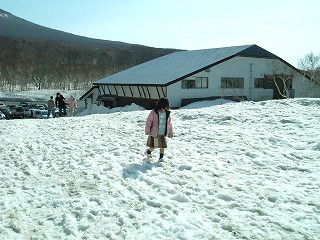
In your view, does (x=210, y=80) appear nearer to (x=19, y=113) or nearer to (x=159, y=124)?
(x=159, y=124)

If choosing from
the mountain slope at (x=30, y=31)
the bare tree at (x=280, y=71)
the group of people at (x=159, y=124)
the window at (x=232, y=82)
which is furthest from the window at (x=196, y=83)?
the mountain slope at (x=30, y=31)

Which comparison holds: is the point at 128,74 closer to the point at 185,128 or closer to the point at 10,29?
the point at 185,128

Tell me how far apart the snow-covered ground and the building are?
17.3 metres

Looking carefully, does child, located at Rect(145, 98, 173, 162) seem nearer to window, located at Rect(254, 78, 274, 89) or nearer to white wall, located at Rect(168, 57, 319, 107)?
white wall, located at Rect(168, 57, 319, 107)

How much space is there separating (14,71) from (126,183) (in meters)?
→ 88.4

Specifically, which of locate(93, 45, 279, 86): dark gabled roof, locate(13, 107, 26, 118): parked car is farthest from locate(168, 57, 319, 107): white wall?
locate(13, 107, 26, 118): parked car

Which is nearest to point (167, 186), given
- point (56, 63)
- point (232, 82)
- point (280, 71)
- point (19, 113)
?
point (232, 82)

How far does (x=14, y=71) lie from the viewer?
83.5 meters

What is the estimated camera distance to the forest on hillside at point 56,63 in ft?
269

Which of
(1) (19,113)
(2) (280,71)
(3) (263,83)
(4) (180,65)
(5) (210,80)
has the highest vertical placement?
(4) (180,65)

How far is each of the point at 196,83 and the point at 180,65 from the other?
3788mm

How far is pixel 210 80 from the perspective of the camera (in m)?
28.4

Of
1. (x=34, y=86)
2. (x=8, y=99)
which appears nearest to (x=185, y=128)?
(x=8, y=99)

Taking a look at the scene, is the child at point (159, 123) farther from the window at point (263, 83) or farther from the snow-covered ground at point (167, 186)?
the window at point (263, 83)
